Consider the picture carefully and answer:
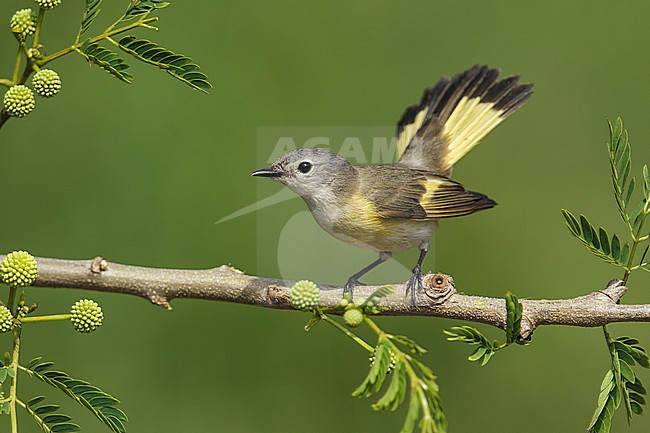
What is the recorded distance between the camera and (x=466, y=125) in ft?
9.86

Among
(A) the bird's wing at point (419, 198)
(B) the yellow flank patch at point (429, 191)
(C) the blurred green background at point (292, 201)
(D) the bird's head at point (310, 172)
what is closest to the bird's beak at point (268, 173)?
(D) the bird's head at point (310, 172)

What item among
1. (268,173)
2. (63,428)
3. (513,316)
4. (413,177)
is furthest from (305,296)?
(413,177)

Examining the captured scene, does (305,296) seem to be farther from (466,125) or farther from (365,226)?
(466,125)

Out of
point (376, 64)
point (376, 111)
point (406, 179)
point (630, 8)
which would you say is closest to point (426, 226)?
point (406, 179)

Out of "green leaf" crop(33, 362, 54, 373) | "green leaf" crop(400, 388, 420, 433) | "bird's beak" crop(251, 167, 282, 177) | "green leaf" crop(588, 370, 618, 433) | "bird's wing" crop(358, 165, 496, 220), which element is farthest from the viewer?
"bird's wing" crop(358, 165, 496, 220)

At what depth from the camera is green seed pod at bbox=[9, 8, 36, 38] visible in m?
1.39

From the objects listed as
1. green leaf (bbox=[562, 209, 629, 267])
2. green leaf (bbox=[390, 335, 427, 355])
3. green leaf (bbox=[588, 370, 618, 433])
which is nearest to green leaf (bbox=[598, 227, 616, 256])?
green leaf (bbox=[562, 209, 629, 267])

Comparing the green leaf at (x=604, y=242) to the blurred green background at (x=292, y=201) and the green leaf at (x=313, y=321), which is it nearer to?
the green leaf at (x=313, y=321)

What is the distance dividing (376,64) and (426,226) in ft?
5.50

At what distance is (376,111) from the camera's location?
12.8 feet

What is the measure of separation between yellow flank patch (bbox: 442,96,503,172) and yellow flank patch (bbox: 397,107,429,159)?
0.11m

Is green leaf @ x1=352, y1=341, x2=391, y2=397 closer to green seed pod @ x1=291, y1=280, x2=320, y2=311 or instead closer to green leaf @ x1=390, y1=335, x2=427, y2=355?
green leaf @ x1=390, y1=335, x2=427, y2=355

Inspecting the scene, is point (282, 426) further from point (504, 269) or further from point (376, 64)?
point (376, 64)

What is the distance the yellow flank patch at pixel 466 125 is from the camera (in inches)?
117
